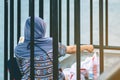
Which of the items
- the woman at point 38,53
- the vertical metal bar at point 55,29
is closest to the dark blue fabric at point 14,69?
the woman at point 38,53

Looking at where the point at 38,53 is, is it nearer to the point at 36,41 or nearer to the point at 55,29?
the point at 36,41

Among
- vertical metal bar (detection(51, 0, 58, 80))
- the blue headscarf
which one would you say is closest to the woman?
the blue headscarf

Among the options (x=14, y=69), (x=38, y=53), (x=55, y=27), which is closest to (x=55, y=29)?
(x=55, y=27)

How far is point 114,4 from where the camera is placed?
2.42 m

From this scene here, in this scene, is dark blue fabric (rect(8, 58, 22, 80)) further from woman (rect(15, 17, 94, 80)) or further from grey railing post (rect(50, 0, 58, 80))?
grey railing post (rect(50, 0, 58, 80))

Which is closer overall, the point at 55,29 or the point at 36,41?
the point at 55,29

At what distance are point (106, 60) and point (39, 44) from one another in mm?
852

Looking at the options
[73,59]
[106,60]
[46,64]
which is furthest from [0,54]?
[106,60]

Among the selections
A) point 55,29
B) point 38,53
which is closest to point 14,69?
point 38,53

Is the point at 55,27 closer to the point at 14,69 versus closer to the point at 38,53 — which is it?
the point at 38,53

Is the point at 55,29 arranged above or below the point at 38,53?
above

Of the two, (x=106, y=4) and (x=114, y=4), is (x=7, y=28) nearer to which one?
(x=106, y=4)

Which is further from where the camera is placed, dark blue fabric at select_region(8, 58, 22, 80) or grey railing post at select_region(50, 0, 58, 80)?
dark blue fabric at select_region(8, 58, 22, 80)

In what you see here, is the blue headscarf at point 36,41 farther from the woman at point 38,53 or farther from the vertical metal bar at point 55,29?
the vertical metal bar at point 55,29
